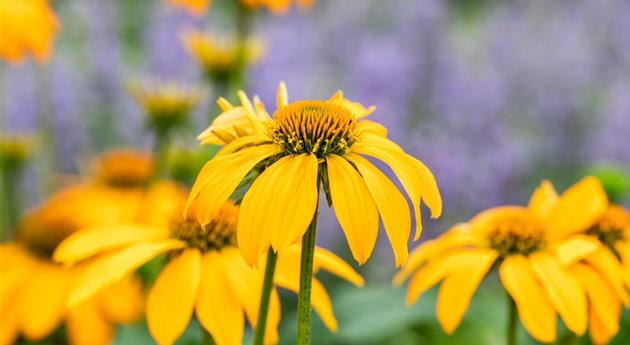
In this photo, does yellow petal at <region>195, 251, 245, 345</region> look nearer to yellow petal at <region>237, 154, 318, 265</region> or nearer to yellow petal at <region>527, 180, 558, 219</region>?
yellow petal at <region>237, 154, 318, 265</region>

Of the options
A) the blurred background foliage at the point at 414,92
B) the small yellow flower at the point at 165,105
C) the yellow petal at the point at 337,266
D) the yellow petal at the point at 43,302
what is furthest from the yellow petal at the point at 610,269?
the small yellow flower at the point at 165,105

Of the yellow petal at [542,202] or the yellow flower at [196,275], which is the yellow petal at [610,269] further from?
the yellow flower at [196,275]

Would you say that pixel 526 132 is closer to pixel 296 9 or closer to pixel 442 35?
pixel 442 35

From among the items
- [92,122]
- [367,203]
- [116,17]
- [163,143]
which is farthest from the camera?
[116,17]

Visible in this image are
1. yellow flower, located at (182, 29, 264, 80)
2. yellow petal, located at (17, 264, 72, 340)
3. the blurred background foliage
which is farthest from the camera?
the blurred background foliage

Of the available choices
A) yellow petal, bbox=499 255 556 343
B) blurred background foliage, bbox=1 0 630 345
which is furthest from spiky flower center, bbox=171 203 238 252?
blurred background foliage, bbox=1 0 630 345

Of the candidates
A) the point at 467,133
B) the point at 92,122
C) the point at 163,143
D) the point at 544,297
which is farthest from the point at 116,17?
the point at 544,297
